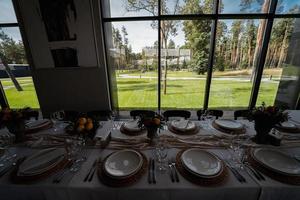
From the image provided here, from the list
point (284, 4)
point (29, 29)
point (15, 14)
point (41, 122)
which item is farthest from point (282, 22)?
point (15, 14)

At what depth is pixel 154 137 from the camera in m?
1.23

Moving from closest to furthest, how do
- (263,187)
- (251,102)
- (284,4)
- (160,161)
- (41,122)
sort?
(263,187) → (160,161) → (41,122) → (284,4) → (251,102)

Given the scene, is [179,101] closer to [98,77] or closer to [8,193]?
[98,77]

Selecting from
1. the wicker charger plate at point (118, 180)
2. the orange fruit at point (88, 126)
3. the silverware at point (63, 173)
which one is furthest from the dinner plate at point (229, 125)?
the silverware at point (63, 173)

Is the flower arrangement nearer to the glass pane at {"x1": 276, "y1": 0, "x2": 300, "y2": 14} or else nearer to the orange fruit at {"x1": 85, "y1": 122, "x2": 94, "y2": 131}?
the orange fruit at {"x1": 85, "y1": 122, "x2": 94, "y2": 131}

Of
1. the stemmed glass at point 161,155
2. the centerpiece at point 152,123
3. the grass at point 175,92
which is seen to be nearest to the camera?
the stemmed glass at point 161,155

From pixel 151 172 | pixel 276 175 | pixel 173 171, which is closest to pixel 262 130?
pixel 276 175

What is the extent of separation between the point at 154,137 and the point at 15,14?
10.2 feet

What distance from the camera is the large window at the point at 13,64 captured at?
2.58 m

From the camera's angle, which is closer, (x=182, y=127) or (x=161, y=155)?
(x=161, y=155)

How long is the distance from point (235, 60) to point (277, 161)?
7.34 feet

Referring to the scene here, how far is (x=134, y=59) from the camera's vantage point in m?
2.86

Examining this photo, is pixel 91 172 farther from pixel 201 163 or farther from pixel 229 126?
pixel 229 126

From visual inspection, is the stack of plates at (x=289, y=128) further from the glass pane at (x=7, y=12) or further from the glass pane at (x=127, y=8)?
the glass pane at (x=7, y=12)
